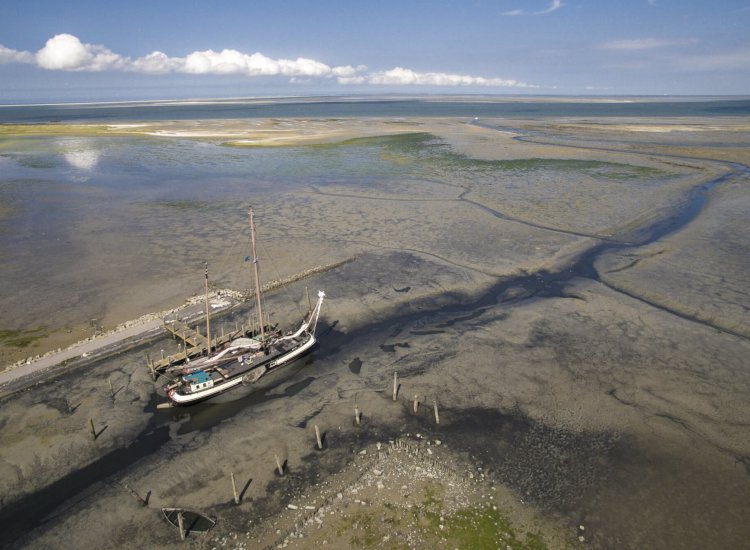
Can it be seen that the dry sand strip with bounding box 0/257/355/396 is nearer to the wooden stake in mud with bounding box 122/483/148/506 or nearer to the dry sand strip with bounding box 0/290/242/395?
the dry sand strip with bounding box 0/290/242/395

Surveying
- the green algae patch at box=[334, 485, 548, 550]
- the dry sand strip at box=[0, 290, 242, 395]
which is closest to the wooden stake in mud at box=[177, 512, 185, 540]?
the green algae patch at box=[334, 485, 548, 550]

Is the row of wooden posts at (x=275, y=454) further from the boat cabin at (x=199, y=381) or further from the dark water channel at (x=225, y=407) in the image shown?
the boat cabin at (x=199, y=381)

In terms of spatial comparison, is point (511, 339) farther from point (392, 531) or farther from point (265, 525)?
point (265, 525)

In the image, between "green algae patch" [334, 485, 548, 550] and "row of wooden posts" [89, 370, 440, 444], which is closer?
"green algae patch" [334, 485, 548, 550]

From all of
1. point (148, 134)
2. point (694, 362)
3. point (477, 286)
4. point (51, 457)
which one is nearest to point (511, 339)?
point (477, 286)

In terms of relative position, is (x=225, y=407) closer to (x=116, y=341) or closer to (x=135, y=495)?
(x=135, y=495)
